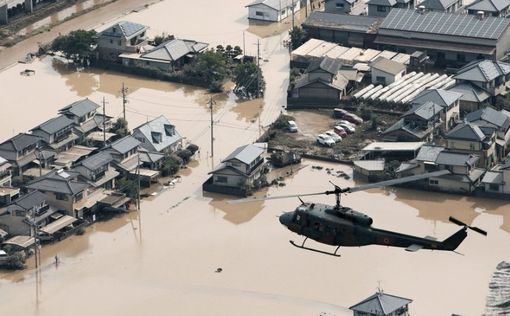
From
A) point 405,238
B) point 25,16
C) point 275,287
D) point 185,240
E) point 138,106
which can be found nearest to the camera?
point 405,238

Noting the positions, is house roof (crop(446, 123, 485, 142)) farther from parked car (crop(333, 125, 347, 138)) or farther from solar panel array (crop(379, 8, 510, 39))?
solar panel array (crop(379, 8, 510, 39))

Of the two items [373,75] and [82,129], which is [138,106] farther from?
[373,75]

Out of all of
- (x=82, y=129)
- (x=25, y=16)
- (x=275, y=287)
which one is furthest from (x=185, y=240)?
(x=25, y=16)

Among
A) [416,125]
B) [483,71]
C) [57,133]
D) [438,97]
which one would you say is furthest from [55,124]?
[483,71]

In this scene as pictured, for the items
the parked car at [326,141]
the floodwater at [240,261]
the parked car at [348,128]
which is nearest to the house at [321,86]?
the parked car at [348,128]

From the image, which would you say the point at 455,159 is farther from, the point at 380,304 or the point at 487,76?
the point at 380,304

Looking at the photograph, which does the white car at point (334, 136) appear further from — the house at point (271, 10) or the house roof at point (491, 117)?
the house at point (271, 10)
